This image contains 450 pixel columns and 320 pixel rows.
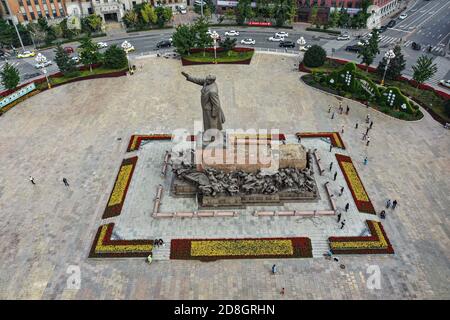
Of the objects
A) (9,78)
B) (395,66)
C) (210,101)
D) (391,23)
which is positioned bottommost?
(9,78)

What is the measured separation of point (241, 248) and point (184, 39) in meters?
44.5

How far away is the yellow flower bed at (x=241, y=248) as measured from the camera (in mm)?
29438

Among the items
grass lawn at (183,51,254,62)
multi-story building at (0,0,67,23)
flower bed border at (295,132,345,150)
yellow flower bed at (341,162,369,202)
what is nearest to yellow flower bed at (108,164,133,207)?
flower bed border at (295,132,345,150)

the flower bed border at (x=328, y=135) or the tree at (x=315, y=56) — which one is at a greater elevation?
the tree at (x=315, y=56)

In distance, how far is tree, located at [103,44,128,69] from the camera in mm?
60344

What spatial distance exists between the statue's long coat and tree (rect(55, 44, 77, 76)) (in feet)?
122

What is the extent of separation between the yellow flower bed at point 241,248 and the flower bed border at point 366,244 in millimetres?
3925

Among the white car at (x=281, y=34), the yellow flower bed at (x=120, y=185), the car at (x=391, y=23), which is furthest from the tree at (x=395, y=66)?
the yellow flower bed at (x=120, y=185)

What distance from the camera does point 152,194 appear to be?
116ft

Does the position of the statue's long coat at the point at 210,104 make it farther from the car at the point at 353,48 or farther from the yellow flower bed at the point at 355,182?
the car at the point at 353,48

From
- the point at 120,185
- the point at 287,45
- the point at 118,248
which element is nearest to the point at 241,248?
the point at 118,248

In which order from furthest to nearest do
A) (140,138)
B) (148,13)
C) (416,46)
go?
(148,13)
(416,46)
(140,138)

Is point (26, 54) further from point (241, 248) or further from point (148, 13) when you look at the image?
point (241, 248)
